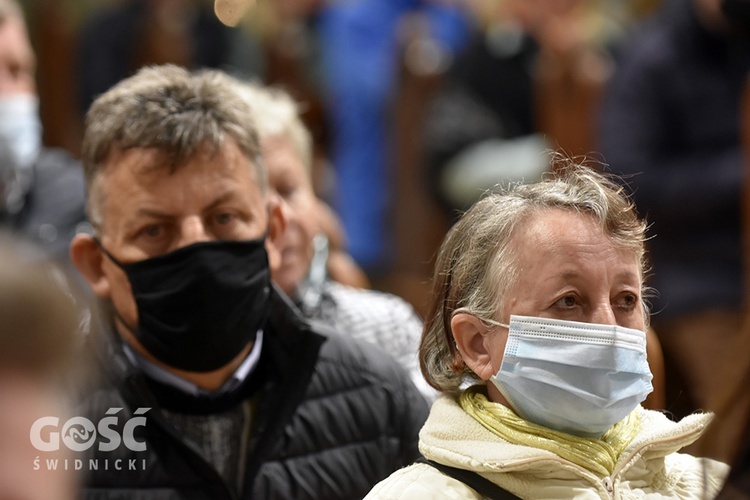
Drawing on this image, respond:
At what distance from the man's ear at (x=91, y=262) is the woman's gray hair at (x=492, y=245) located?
0.94 metres

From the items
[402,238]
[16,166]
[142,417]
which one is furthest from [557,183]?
[402,238]

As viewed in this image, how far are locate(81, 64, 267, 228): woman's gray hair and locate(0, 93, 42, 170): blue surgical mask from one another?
1.58 m

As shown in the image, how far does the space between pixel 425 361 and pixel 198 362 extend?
64cm

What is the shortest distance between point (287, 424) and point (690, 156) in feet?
9.68

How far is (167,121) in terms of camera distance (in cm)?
317

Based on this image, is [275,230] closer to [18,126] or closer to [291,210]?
[291,210]

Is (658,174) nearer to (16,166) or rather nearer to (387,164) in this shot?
(387,164)

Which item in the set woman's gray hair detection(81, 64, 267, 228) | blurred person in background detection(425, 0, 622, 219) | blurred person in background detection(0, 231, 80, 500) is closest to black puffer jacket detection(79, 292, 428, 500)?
woman's gray hair detection(81, 64, 267, 228)

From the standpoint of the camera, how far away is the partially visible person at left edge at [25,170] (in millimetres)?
4586

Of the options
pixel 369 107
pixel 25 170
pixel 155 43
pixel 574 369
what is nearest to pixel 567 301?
pixel 574 369

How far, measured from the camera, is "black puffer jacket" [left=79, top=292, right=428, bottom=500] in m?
3.06

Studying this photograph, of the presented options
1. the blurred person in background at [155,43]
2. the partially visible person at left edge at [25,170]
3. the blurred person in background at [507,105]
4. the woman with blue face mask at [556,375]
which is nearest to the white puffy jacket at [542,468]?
the woman with blue face mask at [556,375]

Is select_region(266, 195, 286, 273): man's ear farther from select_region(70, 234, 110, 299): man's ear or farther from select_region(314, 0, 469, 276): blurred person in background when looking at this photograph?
select_region(314, 0, 469, 276): blurred person in background

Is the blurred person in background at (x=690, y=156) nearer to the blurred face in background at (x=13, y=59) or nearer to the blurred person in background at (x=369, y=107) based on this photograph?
the blurred person in background at (x=369, y=107)
